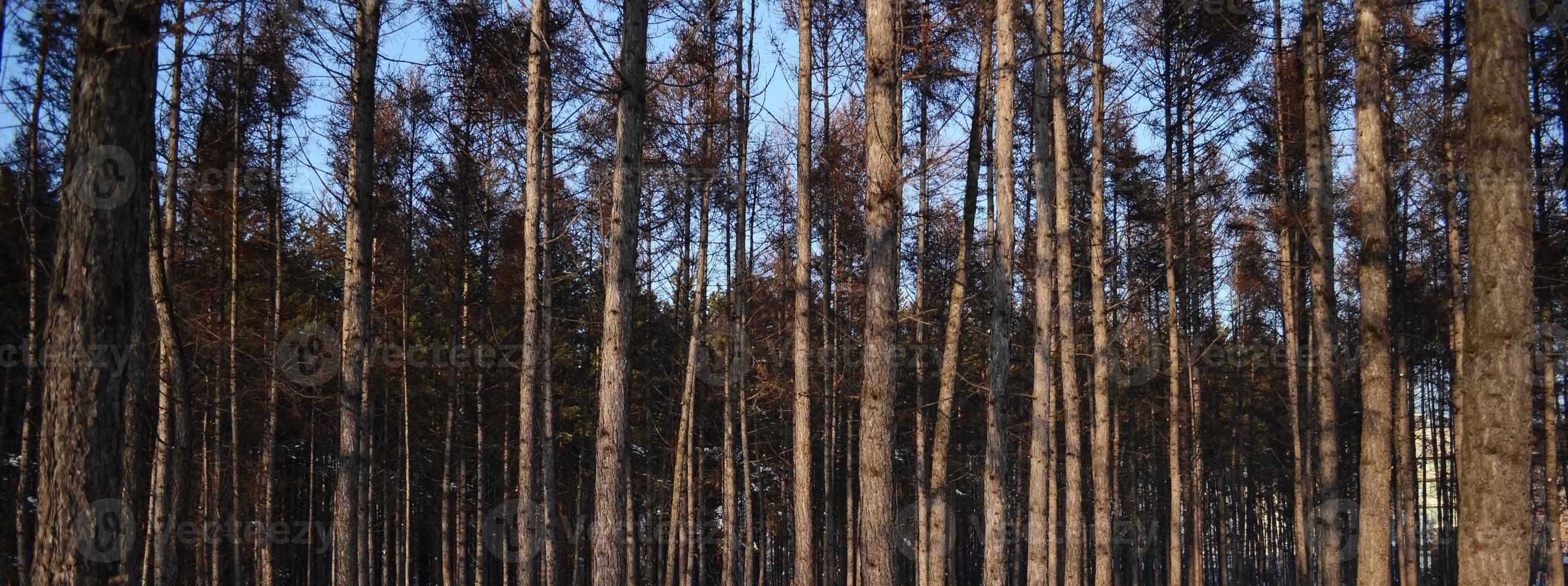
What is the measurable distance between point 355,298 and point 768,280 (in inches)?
424

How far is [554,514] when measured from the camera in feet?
41.3

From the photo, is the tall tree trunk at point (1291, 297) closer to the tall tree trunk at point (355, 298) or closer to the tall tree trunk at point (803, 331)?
the tall tree trunk at point (803, 331)

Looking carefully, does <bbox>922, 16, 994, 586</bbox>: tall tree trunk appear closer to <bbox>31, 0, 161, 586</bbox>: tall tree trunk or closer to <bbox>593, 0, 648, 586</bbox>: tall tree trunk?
<bbox>593, 0, 648, 586</bbox>: tall tree trunk

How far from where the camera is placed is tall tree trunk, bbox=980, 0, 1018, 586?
9.65 meters

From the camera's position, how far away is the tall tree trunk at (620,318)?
7539 mm

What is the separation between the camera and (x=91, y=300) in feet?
14.8

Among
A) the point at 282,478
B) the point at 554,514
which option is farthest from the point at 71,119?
the point at 282,478

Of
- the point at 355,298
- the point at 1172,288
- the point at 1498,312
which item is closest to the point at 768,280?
the point at 1172,288

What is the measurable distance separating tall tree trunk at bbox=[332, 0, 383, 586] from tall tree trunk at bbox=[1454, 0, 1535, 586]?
852 cm

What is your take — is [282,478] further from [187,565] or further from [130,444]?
[130,444]

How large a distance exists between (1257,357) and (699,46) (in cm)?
1780

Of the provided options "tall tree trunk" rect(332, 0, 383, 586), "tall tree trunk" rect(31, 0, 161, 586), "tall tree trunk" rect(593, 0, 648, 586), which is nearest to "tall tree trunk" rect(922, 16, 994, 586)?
"tall tree trunk" rect(593, 0, 648, 586)

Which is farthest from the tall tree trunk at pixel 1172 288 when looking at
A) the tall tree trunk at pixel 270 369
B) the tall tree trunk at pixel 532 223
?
the tall tree trunk at pixel 270 369

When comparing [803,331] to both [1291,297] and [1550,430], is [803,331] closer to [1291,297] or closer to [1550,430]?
[1550,430]
